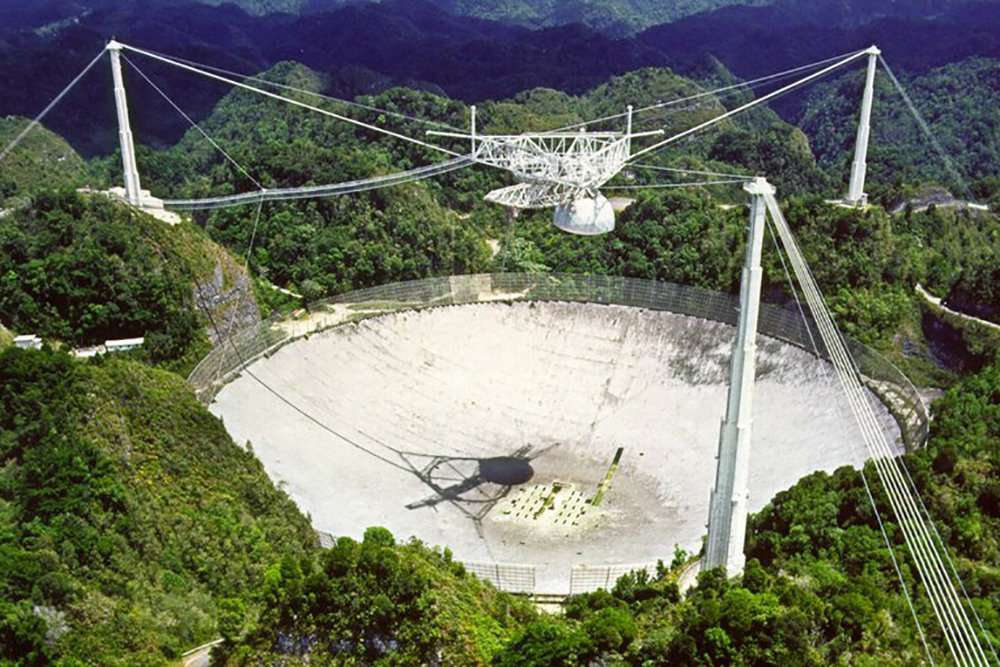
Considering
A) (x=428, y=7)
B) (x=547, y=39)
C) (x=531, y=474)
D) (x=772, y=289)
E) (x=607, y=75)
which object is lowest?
(x=531, y=474)

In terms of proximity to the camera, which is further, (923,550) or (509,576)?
(509,576)

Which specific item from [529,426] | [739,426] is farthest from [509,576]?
[529,426]

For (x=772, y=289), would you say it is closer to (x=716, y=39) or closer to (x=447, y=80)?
(x=447, y=80)

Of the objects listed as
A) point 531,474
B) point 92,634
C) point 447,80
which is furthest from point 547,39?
point 92,634

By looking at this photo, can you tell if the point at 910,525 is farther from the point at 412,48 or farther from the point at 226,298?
the point at 412,48

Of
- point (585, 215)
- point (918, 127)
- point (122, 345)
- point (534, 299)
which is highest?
point (918, 127)

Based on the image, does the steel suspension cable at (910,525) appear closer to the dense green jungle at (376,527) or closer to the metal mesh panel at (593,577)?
the dense green jungle at (376,527)

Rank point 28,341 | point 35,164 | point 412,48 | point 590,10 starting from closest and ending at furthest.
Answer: point 28,341 → point 35,164 → point 412,48 → point 590,10

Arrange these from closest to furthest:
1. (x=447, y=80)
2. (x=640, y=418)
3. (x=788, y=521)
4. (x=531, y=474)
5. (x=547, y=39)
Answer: (x=788, y=521) → (x=531, y=474) → (x=640, y=418) → (x=447, y=80) → (x=547, y=39)
